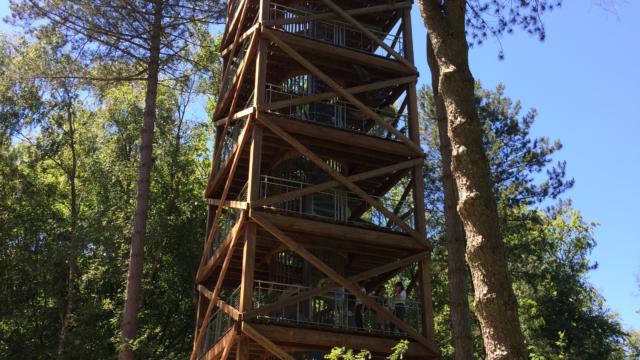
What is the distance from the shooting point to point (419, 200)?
50.6 feet

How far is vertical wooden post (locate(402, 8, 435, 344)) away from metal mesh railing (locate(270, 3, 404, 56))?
34 cm

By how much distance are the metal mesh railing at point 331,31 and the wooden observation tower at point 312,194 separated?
5 cm

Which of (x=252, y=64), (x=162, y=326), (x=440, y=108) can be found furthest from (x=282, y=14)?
(x=162, y=326)

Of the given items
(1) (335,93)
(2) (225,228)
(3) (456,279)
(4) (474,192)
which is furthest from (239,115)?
(4) (474,192)

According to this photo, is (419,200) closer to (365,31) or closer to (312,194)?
(312,194)

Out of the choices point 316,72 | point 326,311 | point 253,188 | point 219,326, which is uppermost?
point 316,72

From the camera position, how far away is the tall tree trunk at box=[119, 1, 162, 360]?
16.2 m

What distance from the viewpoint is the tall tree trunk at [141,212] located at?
53.3 ft

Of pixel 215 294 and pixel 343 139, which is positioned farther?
pixel 343 139

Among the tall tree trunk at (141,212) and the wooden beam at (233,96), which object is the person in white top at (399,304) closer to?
the wooden beam at (233,96)

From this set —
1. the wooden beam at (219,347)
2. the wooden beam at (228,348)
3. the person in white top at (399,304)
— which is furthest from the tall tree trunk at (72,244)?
the person in white top at (399,304)

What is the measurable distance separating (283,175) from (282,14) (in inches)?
187

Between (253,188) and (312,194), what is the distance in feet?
6.75

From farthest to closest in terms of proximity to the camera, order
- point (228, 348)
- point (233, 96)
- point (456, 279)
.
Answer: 1. point (233, 96)
2. point (228, 348)
3. point (456, 279)
